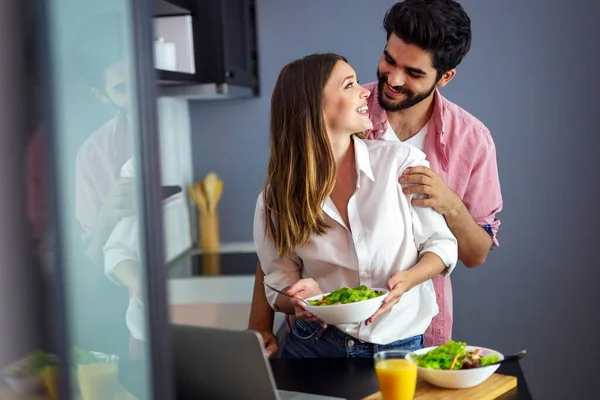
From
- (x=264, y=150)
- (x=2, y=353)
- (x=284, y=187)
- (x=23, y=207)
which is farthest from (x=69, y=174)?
(x=264, y=150)

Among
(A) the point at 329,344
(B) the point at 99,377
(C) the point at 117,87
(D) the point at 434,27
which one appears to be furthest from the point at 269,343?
(C) the point at 117,87

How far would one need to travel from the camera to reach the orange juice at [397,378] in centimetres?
150

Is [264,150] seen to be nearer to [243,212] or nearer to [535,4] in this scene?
[243,212]

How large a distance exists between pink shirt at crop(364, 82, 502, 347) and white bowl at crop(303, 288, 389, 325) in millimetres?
693

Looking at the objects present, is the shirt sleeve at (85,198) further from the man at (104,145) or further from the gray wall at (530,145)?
the gray wall at (530,145)

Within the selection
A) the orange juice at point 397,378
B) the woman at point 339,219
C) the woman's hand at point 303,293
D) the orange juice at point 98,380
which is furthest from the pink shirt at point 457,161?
the orange juice at point 98,380

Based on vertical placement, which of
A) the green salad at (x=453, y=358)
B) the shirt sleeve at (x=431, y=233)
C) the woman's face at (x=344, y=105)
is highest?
the woman's face at (x=344, y=105)

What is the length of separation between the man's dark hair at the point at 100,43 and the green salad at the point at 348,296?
0.99 metres

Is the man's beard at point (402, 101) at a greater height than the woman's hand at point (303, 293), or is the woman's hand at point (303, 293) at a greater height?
the man's beard at point (402, 101)

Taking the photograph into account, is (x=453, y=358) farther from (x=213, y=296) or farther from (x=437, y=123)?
(x=213, y=296)

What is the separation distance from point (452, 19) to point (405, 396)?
3.93ft

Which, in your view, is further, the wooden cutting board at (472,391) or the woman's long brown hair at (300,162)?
the woman's long brown hair at (300,162)

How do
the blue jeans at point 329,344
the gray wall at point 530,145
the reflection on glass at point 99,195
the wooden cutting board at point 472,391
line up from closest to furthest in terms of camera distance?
the reflection on glass at point 99,195, the wooden cutting board at point 472,391, the blue jeans at point 329,344, the gray wall at point 530,145

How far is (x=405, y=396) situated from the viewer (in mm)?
1516
